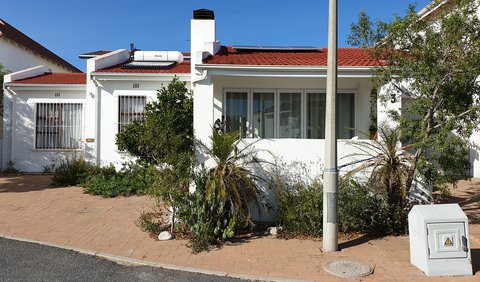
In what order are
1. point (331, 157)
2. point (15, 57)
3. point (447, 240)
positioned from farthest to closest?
point (15, 57) < point (331, 157) < point (447, 240)

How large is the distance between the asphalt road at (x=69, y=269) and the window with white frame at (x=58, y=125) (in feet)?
31.2

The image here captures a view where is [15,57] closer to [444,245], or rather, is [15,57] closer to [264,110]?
[264,110]

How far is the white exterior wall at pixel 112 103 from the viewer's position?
46.1 feet

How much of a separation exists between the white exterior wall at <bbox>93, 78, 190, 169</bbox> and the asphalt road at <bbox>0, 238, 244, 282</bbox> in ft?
26.8

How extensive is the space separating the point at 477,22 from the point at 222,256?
560 cm

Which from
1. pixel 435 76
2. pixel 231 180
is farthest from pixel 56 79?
pixel 435 76

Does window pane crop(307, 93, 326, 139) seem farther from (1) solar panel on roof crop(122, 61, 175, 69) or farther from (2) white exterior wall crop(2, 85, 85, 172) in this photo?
(2) white exterior wall crop(2, 85, 85, 172)

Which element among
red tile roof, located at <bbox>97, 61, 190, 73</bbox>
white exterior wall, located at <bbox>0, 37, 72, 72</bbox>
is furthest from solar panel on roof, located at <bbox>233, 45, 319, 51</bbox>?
white exterior wall, located at <bbox>0, 37, 72, 72</bbox>

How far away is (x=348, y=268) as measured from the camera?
5301 mm

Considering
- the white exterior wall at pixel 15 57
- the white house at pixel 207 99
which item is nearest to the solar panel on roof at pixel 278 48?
the white house at pixel 207 99

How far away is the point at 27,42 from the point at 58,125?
11377mm

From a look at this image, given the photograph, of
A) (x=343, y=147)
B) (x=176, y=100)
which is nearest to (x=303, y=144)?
(x=343, y=147)

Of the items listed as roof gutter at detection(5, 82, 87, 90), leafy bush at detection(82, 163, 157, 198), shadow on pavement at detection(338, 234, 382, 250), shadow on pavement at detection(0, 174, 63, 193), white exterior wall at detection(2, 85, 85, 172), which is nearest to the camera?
shadow on pavement at detection(338, 234, 382, 250)

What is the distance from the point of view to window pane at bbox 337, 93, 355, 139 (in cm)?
1005
